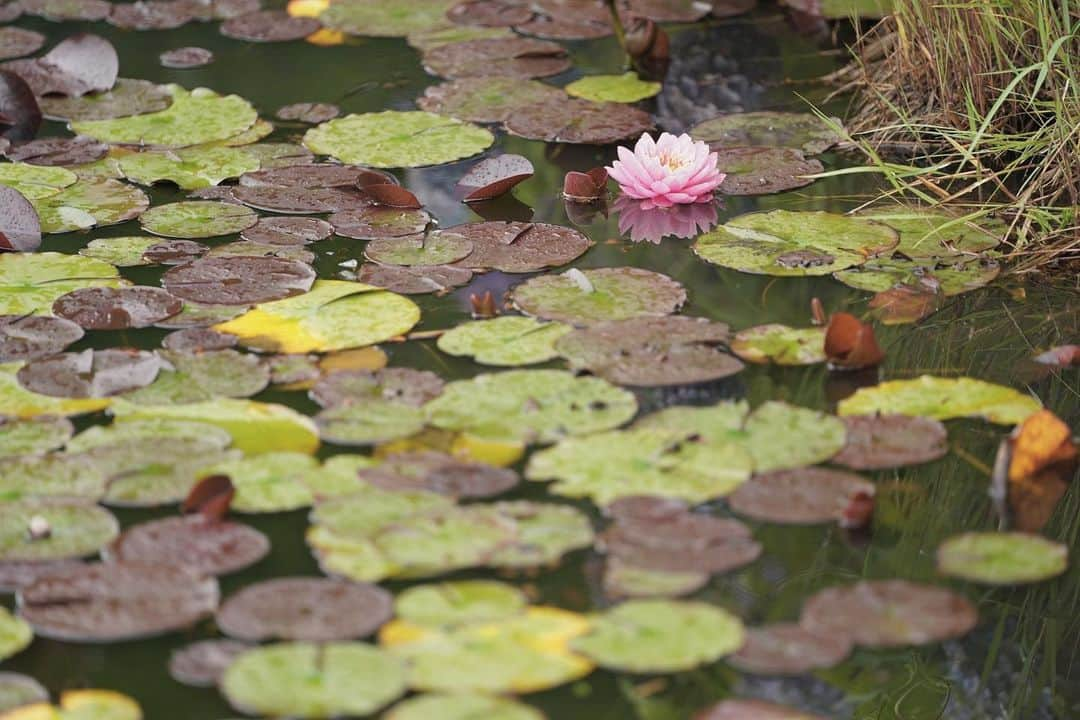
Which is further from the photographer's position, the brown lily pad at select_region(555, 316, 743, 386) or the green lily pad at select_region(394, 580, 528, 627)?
the brown lily pad at select_region(555, 316, 743, 386)

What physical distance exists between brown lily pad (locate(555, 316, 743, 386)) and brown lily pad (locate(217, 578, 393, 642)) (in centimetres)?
62

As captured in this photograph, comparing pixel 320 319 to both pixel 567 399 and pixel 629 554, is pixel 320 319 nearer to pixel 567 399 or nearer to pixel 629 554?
pixel 567 399

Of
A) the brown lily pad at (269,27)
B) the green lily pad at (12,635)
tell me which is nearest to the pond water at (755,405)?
the green lily pad at (12,635)

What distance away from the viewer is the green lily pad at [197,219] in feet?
8.75

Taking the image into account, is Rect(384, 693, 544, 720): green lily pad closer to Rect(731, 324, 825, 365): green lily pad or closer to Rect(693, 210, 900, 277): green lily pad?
Rect(731, 324, 825, 365): green lily pad

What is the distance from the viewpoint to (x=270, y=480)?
189 centimetres

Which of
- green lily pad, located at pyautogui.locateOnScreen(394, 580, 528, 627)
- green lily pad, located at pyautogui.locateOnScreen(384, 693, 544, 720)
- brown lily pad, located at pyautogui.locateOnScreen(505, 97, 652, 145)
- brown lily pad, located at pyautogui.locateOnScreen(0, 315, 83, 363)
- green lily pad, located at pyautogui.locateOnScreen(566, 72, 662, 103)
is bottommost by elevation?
brown lily pad, located at pyautogui.locateOnScreen(0, 315, 83, 363)

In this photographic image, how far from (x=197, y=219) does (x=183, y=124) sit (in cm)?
54

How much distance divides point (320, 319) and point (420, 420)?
1.28 feet

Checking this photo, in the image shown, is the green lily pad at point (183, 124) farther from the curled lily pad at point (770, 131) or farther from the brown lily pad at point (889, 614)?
the brown lily pad at point (889, 614)

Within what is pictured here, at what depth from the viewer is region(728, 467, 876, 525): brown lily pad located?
1.81m

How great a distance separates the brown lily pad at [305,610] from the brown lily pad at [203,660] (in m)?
0.02

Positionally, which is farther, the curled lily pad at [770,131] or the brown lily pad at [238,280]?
the curled lily pad at [770,131]

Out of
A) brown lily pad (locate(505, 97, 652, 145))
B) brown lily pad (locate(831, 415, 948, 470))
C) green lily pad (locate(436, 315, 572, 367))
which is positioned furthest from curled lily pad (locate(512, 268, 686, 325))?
brown lily pad (locate(505, 97, 652, 145))
